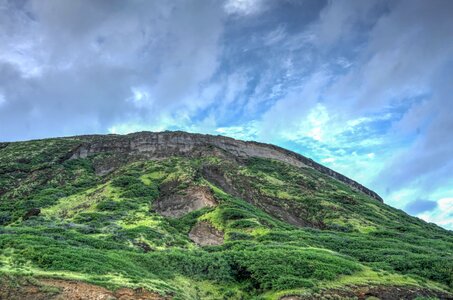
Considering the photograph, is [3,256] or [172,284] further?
[172,284]

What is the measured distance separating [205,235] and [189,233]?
2.44 metres

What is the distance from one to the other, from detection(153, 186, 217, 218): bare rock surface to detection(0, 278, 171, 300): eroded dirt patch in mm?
42445

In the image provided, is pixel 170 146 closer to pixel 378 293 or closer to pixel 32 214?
pixel 32 214

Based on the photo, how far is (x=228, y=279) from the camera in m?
42.2

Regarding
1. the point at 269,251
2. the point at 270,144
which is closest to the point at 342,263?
the point at 269,251

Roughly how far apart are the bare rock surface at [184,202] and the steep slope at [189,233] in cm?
24

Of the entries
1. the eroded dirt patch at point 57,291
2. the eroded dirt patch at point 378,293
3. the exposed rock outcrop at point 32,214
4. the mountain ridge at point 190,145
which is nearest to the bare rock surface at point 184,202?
the exposed rock outcrop at point 32,214

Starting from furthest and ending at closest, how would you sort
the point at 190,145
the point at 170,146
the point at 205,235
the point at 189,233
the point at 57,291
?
the point at 190,145
the point at 170,146
the point at 189,233
the point at 205,235
the point at 57,291

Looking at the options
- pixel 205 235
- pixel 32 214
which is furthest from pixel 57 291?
pixel 32 214

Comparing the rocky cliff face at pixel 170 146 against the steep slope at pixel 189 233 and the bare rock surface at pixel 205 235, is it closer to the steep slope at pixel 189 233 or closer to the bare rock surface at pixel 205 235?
the steep slope at pixel 189 233

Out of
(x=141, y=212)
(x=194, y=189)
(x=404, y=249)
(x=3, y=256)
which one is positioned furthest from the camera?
(x=194, y=189)

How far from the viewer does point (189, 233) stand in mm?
64500

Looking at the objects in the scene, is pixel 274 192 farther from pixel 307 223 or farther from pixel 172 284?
pixel 172 284

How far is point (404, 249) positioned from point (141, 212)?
39055 mm
